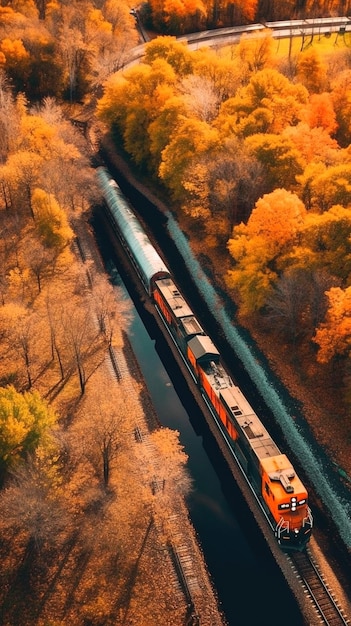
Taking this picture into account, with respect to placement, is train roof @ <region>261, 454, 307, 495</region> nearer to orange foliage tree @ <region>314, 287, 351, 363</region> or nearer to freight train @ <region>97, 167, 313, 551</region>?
freight train @ <region>97, 167, 313, 551</region>

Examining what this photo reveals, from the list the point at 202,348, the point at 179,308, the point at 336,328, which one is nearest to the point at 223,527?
the point at 202,348

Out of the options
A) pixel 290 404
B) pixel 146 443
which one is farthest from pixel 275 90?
pixel 146 443

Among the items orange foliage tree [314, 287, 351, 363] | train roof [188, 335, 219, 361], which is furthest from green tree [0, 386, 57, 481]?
orange foliage tree [314, 287, 351, 363]

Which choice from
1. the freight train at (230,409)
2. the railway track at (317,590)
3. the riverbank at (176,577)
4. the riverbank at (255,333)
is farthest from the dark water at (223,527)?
the riverbank at (255,333)

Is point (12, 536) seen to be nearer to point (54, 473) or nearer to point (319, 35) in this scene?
point (54, 473)

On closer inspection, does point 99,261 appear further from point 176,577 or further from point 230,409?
point 176,577

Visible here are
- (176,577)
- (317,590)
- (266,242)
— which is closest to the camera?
(317,590)

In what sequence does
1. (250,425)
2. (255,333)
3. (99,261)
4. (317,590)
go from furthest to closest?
(99,261)
(255,333)
(250,425)
(317,590)
